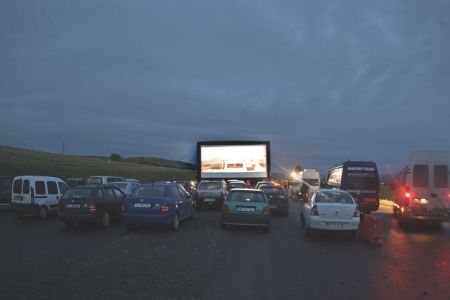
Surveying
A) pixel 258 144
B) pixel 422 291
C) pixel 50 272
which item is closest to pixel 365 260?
pixel 422 291

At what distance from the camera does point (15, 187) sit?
20297 mm

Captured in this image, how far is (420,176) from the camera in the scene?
18.2 metres

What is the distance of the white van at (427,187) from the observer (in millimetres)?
17656

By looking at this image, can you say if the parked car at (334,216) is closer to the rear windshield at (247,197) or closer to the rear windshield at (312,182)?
the rear windshield at (247,197)

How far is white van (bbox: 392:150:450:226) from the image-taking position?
17656 mm

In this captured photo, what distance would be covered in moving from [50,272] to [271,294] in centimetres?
409

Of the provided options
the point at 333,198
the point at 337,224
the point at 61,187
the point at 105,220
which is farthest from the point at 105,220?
the point at 337,224

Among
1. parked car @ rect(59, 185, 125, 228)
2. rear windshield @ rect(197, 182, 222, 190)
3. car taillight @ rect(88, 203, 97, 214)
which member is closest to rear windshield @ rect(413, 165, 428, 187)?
parked car @ rect(59, 185, 125, 228)

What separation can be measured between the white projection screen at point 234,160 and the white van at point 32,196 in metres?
18.8

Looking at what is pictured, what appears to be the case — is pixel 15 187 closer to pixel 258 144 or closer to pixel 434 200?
pixel 434 200

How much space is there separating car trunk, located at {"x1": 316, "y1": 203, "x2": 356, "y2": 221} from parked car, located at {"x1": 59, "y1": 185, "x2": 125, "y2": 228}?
7.22m

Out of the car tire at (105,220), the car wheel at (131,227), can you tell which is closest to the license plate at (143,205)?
the car wheel at (131,227)

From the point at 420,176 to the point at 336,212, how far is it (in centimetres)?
550

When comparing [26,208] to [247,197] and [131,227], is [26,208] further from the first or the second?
[247,197]
